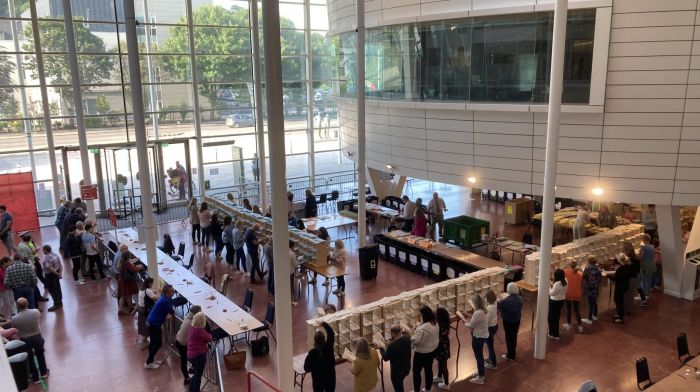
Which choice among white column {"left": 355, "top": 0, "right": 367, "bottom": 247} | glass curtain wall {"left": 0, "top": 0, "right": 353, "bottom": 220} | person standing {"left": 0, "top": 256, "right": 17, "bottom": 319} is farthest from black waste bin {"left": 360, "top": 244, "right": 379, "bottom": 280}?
glass curtain wall {"left": 0, "top": 0, "right": 353, "bottom": 220}

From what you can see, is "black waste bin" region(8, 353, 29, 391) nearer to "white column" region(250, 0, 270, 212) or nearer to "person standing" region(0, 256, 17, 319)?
"person standing" region(0, 256, 17, 319)

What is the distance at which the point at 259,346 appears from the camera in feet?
35.9

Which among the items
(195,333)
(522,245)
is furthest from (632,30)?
(195,333)

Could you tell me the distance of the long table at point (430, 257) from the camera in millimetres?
14500

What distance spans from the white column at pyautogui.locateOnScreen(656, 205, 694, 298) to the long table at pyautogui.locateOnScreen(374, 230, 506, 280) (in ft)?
12.7

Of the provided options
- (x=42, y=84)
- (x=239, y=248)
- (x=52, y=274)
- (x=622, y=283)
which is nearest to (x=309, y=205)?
(x=239, y=248)

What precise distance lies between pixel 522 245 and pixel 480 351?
6601 mm

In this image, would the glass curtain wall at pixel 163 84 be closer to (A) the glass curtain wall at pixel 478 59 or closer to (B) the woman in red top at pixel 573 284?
(A) the glass curtain wall at pixel 478 59

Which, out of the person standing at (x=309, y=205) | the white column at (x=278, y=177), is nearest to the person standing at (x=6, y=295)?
the white column at (x=278, y=177)

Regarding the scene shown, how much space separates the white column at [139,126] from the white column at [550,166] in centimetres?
773

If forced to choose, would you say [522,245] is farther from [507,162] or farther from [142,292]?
[142,292]

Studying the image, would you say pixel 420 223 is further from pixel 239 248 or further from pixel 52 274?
pixel 52 274

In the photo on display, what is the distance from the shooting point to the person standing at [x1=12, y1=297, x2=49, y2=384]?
954 cm

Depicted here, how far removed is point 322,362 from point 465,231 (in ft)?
31.2
